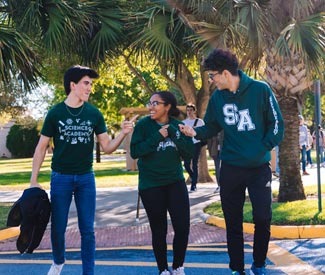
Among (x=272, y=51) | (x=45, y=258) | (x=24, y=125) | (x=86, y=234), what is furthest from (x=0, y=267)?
(x=24, y=125)

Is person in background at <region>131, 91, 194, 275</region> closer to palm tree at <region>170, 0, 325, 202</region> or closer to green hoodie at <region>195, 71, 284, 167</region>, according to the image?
green hoodie at <region>195, 71, 284, 167</region>

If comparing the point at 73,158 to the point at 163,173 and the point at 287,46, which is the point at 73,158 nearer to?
the point at 163,173

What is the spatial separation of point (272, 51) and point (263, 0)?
2.97 ft

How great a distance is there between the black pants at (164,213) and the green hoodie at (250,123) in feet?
1.90

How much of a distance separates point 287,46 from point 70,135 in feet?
17.5

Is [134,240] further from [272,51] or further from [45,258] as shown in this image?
[272,51]

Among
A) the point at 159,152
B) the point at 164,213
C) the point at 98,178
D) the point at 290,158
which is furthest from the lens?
the point at 98,178

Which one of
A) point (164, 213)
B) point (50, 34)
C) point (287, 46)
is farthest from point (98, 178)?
point (164, 213)

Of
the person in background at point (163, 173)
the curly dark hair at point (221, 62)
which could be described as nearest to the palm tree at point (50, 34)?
the person in background at point (163, 173)

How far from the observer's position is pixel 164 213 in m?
5.10

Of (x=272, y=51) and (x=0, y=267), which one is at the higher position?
(x=272, y=51)

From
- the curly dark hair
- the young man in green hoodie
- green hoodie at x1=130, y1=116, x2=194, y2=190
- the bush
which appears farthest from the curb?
the bush

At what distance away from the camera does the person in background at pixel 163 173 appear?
4957 mm

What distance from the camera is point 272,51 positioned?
10078 millimetres
